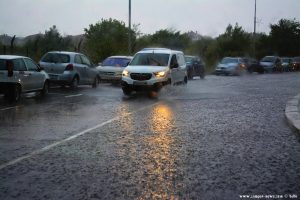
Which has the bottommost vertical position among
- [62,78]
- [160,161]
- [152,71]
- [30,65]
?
[160,161]

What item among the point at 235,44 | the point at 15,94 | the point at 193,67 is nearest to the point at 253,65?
the point at 193,67

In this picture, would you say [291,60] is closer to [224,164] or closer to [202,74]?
[202,74]

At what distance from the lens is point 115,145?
853 cm

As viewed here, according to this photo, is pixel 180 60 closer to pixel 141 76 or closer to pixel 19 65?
pixel 141 76

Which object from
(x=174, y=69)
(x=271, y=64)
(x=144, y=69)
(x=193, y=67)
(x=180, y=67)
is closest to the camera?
(x=144, y=69)

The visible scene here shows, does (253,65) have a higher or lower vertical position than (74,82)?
higher

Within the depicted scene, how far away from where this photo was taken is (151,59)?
66.7 feet

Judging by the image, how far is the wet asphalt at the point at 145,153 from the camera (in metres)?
5.80

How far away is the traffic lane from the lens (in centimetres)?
855

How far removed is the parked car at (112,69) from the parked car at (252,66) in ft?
74.5

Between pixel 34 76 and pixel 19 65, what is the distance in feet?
2.88

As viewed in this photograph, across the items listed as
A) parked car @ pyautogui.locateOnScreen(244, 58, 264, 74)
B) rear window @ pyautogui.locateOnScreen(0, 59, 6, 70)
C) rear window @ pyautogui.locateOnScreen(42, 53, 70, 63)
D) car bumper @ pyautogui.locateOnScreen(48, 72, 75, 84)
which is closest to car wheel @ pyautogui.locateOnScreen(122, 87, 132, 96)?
car bumper @ pyautogui.locateOnScreen(48, 72, 75, 84)

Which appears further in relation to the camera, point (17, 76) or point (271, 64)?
point (271, 64)

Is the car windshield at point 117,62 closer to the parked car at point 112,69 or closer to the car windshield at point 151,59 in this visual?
the parked car at point 112,69
